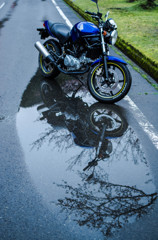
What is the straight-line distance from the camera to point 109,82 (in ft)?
17.4

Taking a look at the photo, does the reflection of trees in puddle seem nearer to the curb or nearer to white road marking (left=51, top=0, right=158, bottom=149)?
white road marking (left=51, top=0, right=158, bottom=149)

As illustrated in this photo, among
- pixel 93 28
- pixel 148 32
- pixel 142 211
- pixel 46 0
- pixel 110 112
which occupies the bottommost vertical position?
pixel 46 0

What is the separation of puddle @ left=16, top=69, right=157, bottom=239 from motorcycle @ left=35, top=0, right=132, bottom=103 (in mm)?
325

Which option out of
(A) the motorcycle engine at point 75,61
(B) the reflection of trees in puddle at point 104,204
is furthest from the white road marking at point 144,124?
(B) the reflection of trees in puddle at point 104,204

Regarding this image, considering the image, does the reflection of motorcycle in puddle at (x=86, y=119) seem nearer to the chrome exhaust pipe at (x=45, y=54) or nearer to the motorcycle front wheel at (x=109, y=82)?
the motorcycle front wheel at (x=109, y=82)

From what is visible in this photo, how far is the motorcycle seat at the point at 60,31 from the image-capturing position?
588 centimetres

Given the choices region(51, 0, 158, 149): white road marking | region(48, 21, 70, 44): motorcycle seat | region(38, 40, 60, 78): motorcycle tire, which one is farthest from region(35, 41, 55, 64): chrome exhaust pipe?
region(51, 0, 158, 149): white road marking

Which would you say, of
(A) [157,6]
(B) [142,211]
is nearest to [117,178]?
(B) [142,211]

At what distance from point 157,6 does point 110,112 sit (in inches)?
538

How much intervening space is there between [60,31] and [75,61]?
0.78m

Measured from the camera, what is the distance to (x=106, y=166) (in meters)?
3.60

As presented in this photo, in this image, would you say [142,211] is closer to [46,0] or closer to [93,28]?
[93,28]

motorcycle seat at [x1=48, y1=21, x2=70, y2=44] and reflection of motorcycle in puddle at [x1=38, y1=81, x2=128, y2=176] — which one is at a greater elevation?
motorcycle seat at [x1=48, y1=21, x2=70, y2=44]

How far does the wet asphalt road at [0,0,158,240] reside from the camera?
2.74 m
